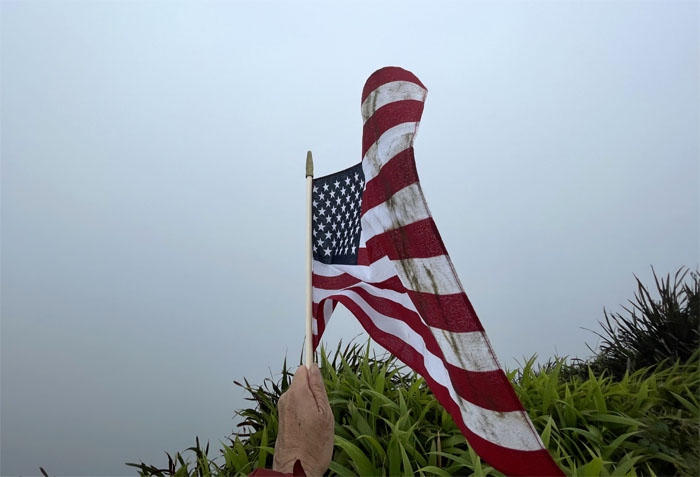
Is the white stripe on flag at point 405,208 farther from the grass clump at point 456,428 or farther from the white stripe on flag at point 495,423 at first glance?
the grass clump at point 456,428

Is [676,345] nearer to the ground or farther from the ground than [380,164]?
nearer to the ground

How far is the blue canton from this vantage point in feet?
11.4

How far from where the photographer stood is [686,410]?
16.1 ft

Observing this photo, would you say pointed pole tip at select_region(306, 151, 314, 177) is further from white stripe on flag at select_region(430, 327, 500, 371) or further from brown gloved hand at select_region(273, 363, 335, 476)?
white stripe on flag at select_region(430, 327, 500, 371)

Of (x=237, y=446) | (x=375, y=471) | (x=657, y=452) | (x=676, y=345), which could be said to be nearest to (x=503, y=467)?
(x=375, y=471)

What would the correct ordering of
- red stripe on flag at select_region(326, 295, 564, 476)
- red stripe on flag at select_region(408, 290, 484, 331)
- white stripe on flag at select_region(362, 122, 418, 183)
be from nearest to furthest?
red stripe on flag at select_region(326, 295, 564, 476), red stripe on flag at select_region(408, 290, 484, 331), white stripe on flag at select_region(362, 122, 418, 183)

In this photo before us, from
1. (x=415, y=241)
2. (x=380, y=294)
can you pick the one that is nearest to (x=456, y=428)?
(x=380, y=294)

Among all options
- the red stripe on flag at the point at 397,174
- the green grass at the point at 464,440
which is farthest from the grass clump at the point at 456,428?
the red stripe on flag at the point at 397,174

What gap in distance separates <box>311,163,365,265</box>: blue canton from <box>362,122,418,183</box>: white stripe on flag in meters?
Result: 0.95

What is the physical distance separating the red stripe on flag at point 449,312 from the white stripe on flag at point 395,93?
1045 mm

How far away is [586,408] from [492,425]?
337 centimetres

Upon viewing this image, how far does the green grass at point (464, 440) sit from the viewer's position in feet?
12.0

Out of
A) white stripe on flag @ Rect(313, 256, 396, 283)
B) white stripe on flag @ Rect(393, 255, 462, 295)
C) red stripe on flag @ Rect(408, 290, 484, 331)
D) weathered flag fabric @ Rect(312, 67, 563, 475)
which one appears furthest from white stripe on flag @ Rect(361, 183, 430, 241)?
white stripe on flag @ Rect(313, 256, 396, 283)

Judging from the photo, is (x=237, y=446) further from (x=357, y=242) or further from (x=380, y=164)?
(x=380, y=164)
